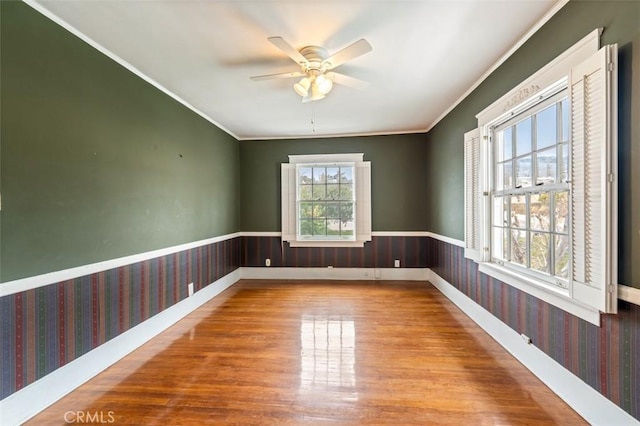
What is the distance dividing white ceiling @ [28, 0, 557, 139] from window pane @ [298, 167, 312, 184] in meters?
1.73

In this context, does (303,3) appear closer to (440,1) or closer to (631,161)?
(440,1)

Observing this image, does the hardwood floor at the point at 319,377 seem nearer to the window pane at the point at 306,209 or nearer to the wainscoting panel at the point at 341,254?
the wainscoting panel at the point at 341,254

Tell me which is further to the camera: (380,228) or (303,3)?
(380,228)

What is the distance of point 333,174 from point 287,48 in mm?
3127

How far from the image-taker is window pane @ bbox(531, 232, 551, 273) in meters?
2.10

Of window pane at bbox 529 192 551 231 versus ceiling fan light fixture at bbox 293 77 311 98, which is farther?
ceiling fan light fixture at bbox 293 77 311 98

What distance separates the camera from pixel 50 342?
1854 millimetres

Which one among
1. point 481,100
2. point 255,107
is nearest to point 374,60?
point 481,100

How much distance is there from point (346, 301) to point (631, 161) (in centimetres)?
310

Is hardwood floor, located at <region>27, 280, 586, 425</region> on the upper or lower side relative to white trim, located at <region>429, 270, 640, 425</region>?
lower

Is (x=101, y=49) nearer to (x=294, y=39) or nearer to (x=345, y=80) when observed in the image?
(x=294, y=39)

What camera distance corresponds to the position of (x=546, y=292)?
196 centimetres

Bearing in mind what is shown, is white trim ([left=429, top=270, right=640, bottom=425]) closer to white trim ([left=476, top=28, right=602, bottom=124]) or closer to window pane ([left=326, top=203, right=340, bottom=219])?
white trim ([left=476, top=28, right=602, bottom=124])

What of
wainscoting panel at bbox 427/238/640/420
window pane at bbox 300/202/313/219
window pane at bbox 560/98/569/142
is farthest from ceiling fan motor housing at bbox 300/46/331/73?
window pane at bbox 300/202/313/219
